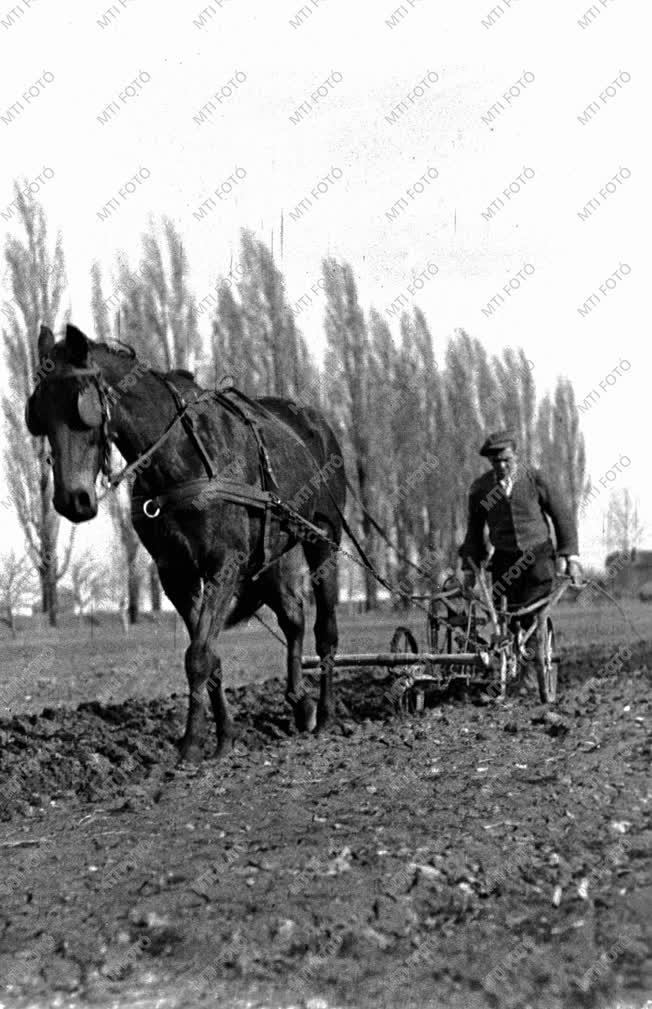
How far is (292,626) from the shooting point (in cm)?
932

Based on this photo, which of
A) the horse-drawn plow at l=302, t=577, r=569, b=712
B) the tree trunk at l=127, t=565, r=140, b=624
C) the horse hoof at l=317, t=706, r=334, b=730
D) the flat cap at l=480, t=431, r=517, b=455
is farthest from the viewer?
the tree trunk at l=127, t=565, r=140, b=624

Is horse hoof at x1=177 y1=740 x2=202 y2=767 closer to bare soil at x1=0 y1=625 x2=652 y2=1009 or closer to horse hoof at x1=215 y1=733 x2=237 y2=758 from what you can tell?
bare soil at x1=0 y1=625 x2=652 y2=1009

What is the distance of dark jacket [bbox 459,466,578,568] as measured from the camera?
988 centimetres

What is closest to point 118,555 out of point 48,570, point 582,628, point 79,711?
point 48,570

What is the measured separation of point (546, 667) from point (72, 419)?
4.23 metres

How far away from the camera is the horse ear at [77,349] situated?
6855 mm

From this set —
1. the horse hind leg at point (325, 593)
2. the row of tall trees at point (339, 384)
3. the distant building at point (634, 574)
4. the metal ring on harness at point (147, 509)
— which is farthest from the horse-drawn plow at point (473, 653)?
the distant building at point (634, 574)

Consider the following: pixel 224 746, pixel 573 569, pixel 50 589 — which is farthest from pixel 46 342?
pixel 50 589

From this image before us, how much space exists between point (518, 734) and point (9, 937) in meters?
3.97

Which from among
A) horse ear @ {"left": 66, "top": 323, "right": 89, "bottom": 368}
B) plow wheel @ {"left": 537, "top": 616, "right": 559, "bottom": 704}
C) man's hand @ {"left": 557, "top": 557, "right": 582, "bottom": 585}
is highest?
horse ear @ {"left": 66, "top": 323, "right": 89, "bottom": 368}

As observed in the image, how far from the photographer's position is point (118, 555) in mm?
41031

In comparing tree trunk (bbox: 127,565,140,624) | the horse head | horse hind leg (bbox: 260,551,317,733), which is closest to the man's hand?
horse hind leg (bbox: 260,551,317,733)

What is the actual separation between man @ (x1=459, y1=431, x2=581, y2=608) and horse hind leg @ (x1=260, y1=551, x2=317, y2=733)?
1.40 metres

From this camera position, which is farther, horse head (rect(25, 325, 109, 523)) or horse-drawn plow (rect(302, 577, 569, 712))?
horse-drawn plow (rect(302, 577, 569, 712))
